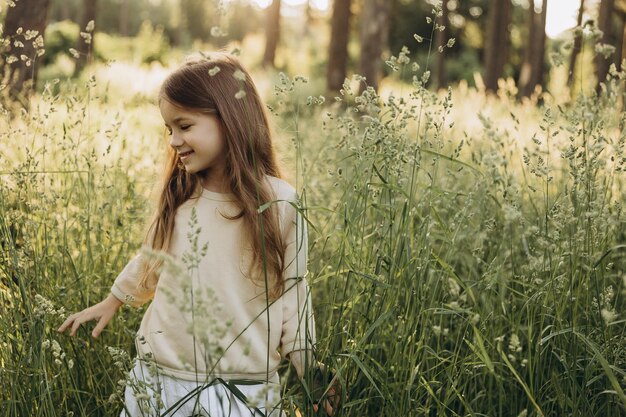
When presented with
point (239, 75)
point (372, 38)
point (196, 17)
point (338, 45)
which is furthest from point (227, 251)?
point (196, 17)

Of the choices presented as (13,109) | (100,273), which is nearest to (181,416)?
(100,273)

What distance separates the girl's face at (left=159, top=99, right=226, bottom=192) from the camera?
2.02 metres

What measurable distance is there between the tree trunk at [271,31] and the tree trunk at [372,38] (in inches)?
428

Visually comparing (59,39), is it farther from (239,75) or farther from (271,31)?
(239,75)

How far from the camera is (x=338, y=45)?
44.6ft

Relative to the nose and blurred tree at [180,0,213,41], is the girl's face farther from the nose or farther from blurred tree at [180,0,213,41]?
blurred tree at [180,0,213,41]

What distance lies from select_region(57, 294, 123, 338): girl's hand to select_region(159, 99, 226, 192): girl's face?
52 centimetres

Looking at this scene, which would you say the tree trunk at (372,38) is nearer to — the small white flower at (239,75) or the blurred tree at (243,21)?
the small white flower at (239,75)

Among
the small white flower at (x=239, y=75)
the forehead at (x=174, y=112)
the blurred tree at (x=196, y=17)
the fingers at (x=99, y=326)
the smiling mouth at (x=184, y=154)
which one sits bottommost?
the fingers at (x=99, y=326)

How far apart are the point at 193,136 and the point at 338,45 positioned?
12.0 metres

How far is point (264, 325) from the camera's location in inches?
80.2

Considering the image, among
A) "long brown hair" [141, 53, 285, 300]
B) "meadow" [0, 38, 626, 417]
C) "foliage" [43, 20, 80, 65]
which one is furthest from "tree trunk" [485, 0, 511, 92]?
"long brown hair" [141, 53, 285, 300]

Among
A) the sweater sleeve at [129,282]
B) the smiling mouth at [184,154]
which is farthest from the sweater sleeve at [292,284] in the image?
the sweater sleeve at [129,282]

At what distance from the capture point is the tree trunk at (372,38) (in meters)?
10.8
